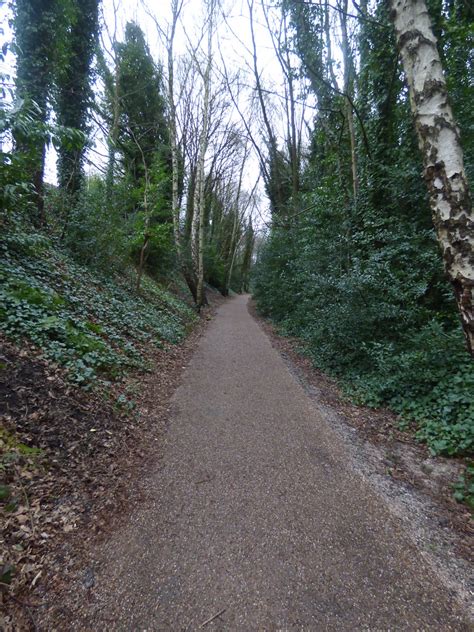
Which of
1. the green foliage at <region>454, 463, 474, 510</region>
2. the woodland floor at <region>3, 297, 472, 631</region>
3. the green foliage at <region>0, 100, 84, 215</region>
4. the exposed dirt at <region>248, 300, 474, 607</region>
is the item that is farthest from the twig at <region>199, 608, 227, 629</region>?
the green foliage at <region>0, 100, 84, 215</region>

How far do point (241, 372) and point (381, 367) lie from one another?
8.32 ft

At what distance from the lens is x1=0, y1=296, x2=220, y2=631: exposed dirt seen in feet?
5.06

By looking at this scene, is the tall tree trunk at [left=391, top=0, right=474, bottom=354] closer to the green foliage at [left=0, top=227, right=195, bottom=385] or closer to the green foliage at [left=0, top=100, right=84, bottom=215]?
the green foliage at [left=0, top=100, right=84, bottom=215]

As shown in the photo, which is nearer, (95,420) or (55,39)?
(95,420)

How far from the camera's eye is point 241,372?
544cm

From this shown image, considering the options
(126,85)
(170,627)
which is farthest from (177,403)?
(126,85)

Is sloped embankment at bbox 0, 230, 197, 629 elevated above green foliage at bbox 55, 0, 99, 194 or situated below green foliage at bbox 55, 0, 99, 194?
below

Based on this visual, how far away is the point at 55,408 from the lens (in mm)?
2682

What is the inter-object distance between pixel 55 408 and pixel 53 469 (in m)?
0.66

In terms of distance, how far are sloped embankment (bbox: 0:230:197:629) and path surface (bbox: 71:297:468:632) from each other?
40cm

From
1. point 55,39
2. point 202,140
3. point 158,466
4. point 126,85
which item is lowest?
point 158,466

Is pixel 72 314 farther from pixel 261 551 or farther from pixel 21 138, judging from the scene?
pixel 261 551

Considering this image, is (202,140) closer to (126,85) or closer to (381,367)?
(126,85)

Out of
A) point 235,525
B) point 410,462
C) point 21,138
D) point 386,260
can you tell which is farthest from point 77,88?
point 410,462
